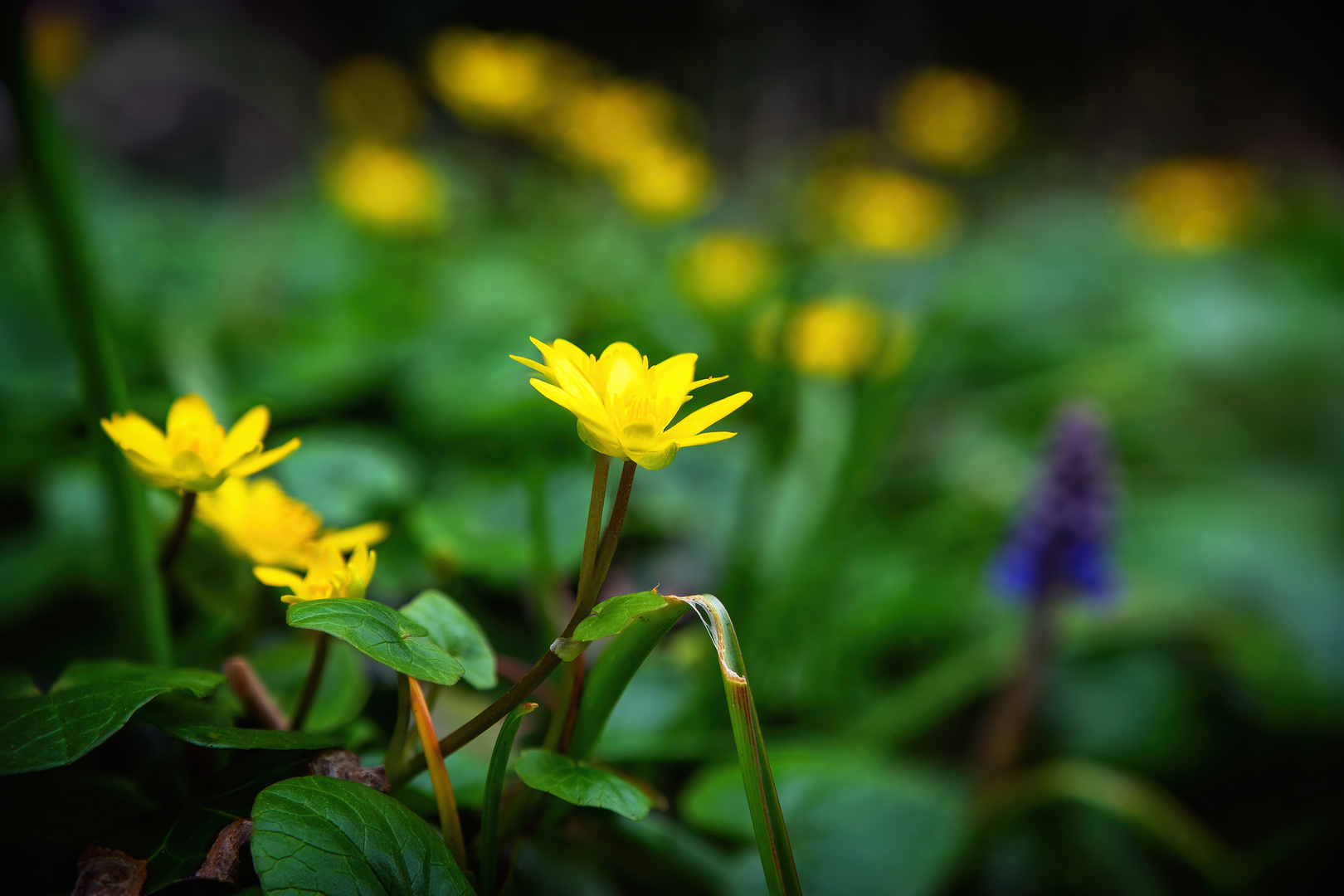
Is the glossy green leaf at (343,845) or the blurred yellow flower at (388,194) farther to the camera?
the blurred yellow flower at (388,194)

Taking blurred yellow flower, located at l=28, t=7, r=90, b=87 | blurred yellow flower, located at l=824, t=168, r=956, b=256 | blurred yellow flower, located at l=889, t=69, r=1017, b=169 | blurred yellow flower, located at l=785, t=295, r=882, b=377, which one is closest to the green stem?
blurred yellow flower, located at l=785, t=295, r=882, b=377

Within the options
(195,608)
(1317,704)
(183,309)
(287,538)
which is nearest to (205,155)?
(183,309)

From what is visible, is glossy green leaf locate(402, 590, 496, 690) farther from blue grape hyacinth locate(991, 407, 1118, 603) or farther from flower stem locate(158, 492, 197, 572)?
blue grape hyacinth locate(991, 407, 1118, 603)

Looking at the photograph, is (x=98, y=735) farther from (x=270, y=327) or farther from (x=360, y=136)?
(x=360, y=136)

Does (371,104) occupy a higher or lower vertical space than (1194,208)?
lower

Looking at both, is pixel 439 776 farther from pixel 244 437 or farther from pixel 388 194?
pixel 388 194

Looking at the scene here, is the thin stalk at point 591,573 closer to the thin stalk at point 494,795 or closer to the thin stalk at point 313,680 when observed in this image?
the thin stalk at point 494,795

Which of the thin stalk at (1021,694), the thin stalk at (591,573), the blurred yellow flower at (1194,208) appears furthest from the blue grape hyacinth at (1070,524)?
the blurred yellow flower at (1194,208)

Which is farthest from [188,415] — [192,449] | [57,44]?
[57,44]
